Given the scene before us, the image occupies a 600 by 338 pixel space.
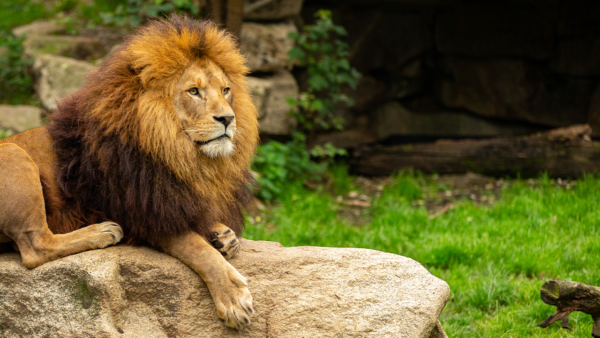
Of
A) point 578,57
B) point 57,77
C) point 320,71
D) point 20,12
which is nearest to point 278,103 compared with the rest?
point 320,71

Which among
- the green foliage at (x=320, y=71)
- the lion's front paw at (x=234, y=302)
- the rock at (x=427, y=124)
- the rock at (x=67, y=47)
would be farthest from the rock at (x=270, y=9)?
the lion's front paw at (x=234, y=302)

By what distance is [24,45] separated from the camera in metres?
8.16

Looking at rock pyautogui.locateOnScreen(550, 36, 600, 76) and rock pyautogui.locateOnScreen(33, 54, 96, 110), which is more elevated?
rock pyautogui.locateOnScreen(550, 36, 600, 76)

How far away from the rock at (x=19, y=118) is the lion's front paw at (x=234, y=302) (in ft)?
16.3

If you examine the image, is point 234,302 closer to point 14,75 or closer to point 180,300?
point 180,300

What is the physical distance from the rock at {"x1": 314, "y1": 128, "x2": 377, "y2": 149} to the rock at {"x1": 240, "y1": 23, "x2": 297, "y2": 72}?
176 cm

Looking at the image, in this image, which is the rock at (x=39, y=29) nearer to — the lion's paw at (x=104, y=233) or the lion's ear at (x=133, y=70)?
the lion's ear at (x=133, y=70)

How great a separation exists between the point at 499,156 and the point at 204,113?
5.41 meters

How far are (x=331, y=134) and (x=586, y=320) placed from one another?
19.3 ft

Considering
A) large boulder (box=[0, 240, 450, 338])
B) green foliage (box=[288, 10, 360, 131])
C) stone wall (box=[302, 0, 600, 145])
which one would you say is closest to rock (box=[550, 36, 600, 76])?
stone wall (box=[302, 0, 600, 145])

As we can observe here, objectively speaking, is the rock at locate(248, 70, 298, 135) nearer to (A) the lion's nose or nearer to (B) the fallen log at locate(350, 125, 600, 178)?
(B) the fallen log at locate(350, 125, 600, 178)

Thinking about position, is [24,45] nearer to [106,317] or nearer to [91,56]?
[91,56]

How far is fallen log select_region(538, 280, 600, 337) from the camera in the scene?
3.16m

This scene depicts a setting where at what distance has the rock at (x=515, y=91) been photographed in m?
8.77
